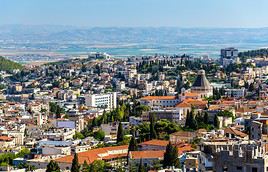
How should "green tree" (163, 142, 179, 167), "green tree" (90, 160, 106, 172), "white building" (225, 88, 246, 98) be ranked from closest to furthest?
"green tree" (163, 142, 179, 167) → "green tree" (90, 160, 106, 172) → "white building" (225, 88, 246, 98)

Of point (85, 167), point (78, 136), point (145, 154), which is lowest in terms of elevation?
point (78, 136)

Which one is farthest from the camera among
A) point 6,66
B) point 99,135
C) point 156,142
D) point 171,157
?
point 6,66

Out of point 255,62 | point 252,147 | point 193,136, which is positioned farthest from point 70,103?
point 252,147

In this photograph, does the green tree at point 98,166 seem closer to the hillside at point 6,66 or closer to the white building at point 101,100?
the white building at point 101,100

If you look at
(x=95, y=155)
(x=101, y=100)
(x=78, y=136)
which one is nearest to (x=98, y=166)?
(x=95, y=155)

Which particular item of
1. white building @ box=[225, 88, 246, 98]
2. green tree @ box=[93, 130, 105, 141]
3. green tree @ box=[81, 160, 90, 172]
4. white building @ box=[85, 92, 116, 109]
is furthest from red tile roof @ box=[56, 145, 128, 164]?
white building @ box=[85, 92, 116, 109]

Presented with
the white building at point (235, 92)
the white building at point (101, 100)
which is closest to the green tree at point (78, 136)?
the white building at point (235, 92)

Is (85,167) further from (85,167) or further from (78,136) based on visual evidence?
(78,136)

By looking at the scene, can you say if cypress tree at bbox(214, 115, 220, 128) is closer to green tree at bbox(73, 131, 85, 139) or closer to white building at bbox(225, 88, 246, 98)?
green tree at bbox(73, 131, 85, 139)

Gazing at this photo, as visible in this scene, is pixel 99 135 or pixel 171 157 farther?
pixel 99 135

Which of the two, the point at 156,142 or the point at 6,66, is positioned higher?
the point at 156,142

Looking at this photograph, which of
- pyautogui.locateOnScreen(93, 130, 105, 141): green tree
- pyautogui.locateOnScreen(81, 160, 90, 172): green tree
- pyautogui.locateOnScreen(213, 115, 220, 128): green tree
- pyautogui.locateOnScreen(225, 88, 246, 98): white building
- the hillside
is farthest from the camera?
the hillside

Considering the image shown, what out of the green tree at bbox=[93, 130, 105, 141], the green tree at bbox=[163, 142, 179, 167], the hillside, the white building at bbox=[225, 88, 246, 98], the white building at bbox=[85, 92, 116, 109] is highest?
the green tree at bbox=[163, 142, 179, 167]
